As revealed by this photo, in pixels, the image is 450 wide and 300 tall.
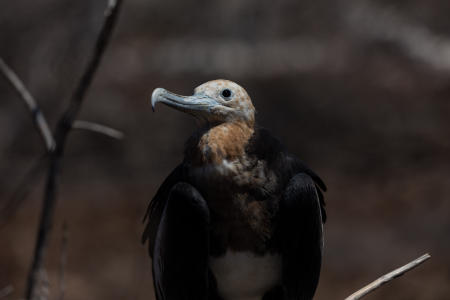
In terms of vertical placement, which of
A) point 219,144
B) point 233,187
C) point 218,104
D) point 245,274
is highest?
point 218,104

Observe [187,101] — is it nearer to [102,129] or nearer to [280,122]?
[102,129]

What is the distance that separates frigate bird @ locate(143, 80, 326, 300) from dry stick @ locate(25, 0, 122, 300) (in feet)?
1.03

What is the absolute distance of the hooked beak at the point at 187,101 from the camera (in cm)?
245

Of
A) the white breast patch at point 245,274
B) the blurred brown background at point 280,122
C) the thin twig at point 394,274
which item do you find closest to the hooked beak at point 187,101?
the white breast patch at point 245,274

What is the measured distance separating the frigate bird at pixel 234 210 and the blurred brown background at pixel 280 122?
152 inches

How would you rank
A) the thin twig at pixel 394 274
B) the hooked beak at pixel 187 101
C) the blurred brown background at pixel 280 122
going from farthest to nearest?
the blurred brown background at pixel 280 122 < the hooked beak at pixel 187 101 < the thin twig at pixel 394 274

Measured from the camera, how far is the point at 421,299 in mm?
6371

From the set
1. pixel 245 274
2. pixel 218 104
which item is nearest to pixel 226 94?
pixel 218 104

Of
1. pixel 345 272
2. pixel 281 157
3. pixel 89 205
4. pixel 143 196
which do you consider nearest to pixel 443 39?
pixel 345 272

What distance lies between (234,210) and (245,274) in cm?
25

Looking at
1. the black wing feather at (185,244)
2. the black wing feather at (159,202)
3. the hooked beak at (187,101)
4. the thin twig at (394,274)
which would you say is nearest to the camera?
the thin twig at (394,274)

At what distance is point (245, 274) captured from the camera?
2.67 metres

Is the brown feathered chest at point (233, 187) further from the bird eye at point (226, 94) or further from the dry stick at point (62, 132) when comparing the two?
the dry stick at point (62, 132)

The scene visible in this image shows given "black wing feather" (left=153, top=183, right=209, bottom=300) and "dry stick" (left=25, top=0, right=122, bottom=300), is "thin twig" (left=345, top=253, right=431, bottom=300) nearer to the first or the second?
"black wing feather" (left=153, top=183, right=209, bottom=300)
